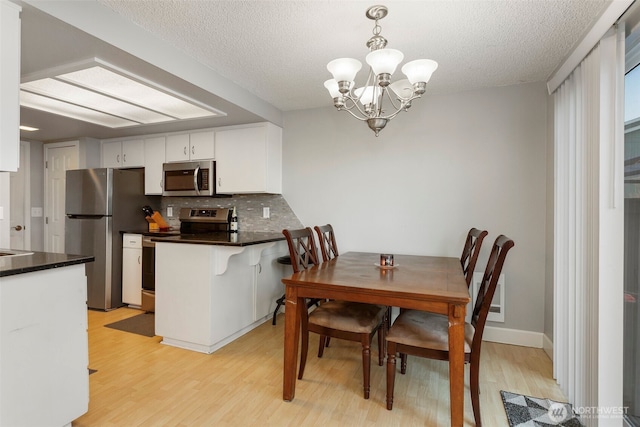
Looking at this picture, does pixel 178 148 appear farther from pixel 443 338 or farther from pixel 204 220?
pixel 443 338

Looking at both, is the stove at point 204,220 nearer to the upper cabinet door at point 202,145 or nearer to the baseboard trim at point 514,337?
the upper cabinet door at point 202,145

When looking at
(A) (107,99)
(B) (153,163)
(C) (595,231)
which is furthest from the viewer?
(B) (153,163)

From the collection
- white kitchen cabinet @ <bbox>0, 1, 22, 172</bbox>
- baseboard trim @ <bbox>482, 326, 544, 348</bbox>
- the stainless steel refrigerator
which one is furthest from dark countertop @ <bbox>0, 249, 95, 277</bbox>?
baseboard trim @ <bbox>482, 326, 544, 348</bbox>

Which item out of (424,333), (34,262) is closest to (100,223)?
(34,262)

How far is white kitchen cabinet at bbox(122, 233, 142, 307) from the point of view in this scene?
357cm

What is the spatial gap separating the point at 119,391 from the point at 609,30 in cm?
340

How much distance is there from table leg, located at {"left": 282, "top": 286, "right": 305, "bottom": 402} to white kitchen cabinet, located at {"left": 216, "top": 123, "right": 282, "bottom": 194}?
1718 millimetres

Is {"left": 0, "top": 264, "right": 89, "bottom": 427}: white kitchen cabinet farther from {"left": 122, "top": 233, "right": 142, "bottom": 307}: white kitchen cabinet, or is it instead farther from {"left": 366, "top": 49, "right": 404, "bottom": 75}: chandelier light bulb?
{"left": 122, "top": 233, "right": 142, "bottom": 307}: white kitchen cabinet

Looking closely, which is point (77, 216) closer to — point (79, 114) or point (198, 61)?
point (79, 114)

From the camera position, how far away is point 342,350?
2625 mm

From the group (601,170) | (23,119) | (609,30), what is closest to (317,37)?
(609,30)

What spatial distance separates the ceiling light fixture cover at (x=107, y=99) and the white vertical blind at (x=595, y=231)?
2.72 m

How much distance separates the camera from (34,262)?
4.92 feet

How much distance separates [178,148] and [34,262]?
242 centimetres
